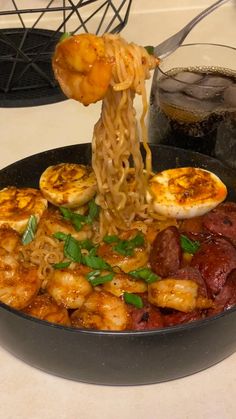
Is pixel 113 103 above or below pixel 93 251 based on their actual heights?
above

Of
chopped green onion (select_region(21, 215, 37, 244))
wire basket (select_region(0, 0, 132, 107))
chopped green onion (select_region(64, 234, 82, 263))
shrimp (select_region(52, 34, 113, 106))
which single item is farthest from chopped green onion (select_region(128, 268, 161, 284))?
wire basket (select_region(0, 0, 132, 107))

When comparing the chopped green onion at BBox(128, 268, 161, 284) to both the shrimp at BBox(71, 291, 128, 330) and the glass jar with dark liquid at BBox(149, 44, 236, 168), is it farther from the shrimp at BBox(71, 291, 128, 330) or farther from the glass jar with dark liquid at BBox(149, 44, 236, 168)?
the glass jar with dark liquid at BBox(149, 44, 236, 168)

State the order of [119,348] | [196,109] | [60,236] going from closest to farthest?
[119,348], [60,236], [196,109]

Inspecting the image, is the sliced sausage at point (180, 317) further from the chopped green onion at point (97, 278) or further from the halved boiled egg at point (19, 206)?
the halved boiled egg at point (19, 206)

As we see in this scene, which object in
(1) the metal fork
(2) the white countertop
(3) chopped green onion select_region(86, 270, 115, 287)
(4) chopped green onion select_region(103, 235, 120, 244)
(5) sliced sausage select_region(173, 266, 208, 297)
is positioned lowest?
(2) the white countertop

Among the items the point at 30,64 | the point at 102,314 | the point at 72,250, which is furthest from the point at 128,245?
the point at 30,64

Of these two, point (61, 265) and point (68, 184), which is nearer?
point (61, 265)

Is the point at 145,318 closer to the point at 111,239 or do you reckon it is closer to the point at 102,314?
the point at 102,314
